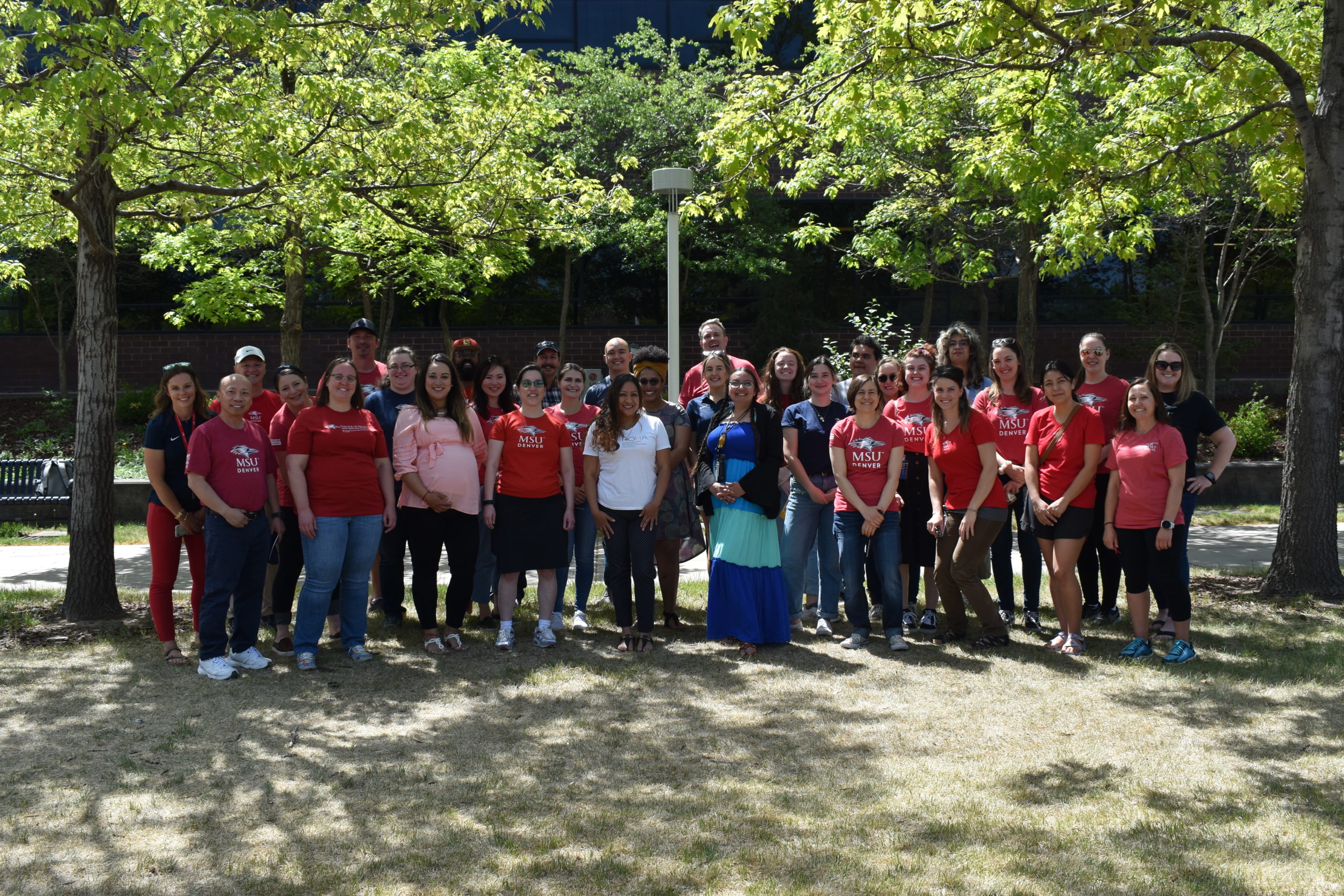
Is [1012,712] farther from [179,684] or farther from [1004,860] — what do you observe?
[179,684]

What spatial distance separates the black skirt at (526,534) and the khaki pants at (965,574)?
2442 millimetres

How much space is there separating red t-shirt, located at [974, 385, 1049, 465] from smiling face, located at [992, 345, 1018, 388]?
15 cm

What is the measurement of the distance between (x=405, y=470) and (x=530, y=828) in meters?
3.22

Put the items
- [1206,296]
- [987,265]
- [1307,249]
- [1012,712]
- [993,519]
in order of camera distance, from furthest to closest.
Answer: [1206,296] < [987,265] < [1307,249] < [993,519] < [1012,712]

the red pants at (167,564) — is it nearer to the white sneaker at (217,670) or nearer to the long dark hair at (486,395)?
the white sneaker at (217,670)

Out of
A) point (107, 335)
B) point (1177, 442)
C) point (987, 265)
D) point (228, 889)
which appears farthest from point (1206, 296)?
point (228, 889)

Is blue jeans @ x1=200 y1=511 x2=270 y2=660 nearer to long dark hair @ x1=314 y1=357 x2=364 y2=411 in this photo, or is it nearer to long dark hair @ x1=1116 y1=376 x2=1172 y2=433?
→ long dark hair @ x1=314 y1=357 x2=364 y2=411

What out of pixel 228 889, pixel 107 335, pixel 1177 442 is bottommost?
pixel 228 889

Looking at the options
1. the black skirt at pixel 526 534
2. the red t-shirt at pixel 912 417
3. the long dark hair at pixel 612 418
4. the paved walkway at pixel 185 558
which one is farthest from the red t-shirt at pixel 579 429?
the paved walkway at pixel 185 558

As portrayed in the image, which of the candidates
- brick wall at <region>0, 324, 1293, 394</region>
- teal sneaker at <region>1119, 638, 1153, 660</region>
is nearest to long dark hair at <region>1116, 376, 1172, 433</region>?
teal sneaker at <region>1119, 638, 1153, 660</region>

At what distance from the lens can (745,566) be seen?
714 centimetres

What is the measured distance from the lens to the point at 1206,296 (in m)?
17.1

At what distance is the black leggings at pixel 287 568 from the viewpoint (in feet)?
22.9

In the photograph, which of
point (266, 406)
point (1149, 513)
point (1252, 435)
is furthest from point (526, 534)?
point (1252, 435)
